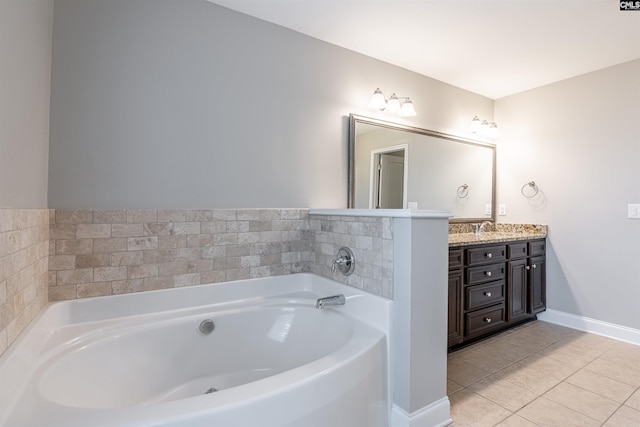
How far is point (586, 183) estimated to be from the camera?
9.49 ft

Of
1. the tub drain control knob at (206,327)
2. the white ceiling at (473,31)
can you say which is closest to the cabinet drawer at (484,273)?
the white ceiling at (473,31)

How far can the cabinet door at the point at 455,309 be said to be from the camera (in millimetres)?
2314

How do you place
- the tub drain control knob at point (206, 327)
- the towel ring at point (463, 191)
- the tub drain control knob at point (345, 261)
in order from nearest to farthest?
the tub drain control knob at point (206, 327), the tub drain control knob at point (345, 261), the towel ring at point (463, 191)

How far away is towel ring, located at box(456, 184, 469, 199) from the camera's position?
324cm

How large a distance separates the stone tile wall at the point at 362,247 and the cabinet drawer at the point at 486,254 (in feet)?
3.75

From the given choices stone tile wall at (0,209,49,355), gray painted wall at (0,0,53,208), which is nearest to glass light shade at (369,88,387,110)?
gray painted wall at (0,0,53,208)

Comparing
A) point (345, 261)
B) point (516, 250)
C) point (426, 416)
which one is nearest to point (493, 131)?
point (516, 250)

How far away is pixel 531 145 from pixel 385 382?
9.98 ft

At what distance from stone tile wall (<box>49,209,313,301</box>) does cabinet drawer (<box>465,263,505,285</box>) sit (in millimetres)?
1284

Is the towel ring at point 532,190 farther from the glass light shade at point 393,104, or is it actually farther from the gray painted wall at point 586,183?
the glass light shade at point 393,104

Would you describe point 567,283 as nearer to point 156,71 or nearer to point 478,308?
point 478,308

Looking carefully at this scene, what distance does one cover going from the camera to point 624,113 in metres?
2.69

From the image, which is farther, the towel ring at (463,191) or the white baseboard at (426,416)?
the towel ring at (463,191)

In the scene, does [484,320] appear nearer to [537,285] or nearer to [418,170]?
[537,285]
